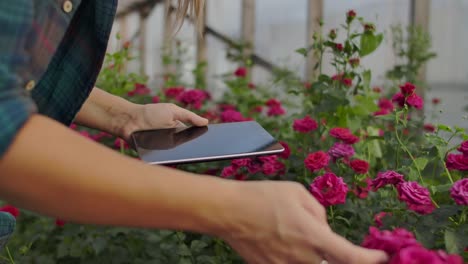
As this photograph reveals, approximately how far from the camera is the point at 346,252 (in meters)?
0.71

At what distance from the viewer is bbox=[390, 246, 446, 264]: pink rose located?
651mm

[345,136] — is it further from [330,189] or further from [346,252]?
[346,252]

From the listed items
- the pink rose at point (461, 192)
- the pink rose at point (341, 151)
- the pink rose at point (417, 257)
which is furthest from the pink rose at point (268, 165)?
the pink rose at point (417, 257)

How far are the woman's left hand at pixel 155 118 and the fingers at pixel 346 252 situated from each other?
61 centimetres

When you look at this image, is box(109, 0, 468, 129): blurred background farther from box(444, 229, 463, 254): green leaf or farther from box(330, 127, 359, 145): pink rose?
box(444, 229, 463, 254): green leaf

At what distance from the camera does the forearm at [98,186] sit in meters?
0.66

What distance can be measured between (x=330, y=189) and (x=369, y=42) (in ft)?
2.82

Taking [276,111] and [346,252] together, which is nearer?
[346,252]

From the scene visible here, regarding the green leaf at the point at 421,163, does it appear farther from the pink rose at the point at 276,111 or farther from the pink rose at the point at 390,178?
the pink rose at the point at 276,111

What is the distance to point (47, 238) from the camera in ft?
6.22

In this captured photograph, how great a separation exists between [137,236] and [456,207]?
0.87 meters

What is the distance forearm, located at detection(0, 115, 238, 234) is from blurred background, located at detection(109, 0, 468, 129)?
68 cm

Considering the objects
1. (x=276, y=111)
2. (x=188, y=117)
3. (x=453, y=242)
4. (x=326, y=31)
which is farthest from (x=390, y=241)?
(x=326, y=31)

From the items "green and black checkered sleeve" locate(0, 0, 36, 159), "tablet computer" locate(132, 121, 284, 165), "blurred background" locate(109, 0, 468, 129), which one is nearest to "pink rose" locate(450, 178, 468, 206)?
"tablet computer" locate(132, 121, 284, 165)
